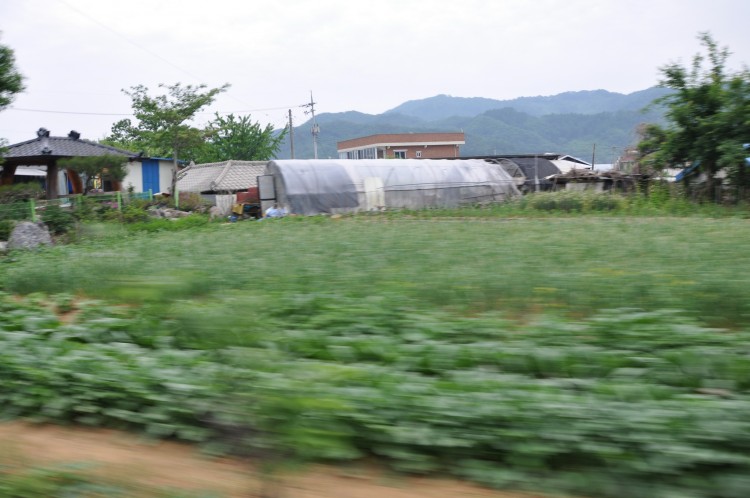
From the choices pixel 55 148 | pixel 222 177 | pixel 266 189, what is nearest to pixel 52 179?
pixel 55 148

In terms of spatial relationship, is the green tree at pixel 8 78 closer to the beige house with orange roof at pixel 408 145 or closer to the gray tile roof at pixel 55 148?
the gray tile roof at pixel 55 148

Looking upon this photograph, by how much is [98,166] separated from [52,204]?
4.83 metres

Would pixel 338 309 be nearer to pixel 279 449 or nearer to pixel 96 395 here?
pixel 96 395

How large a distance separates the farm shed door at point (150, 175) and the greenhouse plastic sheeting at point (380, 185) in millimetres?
13620

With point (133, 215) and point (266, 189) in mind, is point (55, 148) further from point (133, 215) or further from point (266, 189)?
point (266, 189)

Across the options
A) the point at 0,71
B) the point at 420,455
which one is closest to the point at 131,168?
the point at 0,71

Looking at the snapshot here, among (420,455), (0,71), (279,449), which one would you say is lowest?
(420,455)

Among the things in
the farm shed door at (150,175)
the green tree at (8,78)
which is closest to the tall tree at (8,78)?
the green tree at (8,78)

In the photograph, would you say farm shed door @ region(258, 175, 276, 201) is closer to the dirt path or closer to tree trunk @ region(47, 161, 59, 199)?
tree trunk @ region(47, 161, 59, 199)

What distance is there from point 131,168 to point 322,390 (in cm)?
3367

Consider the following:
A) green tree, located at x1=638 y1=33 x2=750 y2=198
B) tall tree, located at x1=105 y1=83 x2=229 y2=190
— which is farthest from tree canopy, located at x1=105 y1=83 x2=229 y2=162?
green tree, located at x1=638 y1=33 x2=750 y2=198

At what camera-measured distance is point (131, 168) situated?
34.5m

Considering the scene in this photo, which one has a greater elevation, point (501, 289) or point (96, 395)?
point (501, 289)

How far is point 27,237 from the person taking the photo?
1761 cm
